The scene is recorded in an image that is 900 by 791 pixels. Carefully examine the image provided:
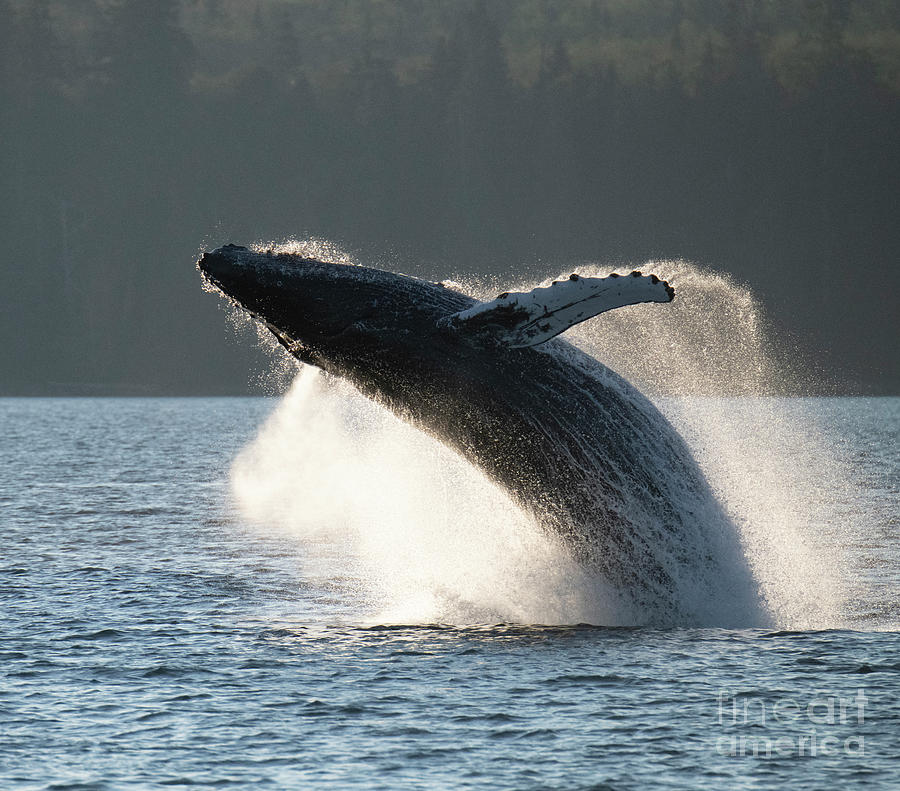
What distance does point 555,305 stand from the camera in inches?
498

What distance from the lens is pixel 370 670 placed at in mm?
13234

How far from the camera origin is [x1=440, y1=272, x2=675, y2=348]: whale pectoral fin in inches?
489

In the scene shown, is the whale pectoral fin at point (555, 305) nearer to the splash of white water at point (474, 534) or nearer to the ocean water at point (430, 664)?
the splash of white water at point (474, 534)

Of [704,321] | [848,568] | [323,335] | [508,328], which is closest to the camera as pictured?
[508,328]

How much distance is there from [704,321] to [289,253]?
168941 mm

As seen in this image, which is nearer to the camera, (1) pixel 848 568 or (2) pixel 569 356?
(2) pixel 569 356

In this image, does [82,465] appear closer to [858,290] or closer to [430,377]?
[430,377]

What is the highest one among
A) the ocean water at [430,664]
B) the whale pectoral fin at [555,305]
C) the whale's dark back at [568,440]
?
the whale pectoral fin at [555,305]

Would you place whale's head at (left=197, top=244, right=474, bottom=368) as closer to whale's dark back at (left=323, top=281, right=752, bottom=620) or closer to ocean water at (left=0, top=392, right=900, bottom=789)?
whale's dark back at (left=323, top=281, right=752, bottom=620)

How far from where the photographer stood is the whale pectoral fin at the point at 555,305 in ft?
40.8

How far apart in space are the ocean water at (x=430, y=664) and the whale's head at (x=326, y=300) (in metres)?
2.61

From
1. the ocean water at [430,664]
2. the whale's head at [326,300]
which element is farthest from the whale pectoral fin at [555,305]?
the ocean water at [430,664]

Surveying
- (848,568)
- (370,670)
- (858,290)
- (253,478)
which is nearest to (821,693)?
(370,670)

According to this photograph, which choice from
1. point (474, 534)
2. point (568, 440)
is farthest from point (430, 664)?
point (474, 534)
